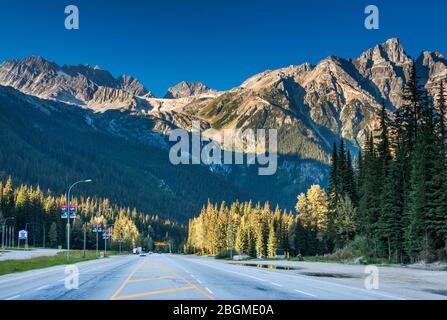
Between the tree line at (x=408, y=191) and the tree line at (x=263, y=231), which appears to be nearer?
the tree line at (x=408, y=191)

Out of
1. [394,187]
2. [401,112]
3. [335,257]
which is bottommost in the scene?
[335,257]

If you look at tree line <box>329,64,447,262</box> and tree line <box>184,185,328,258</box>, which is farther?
tree line <box>184,185,328,258</box>

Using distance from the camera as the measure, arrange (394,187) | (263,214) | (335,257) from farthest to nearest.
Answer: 1. (263,214)
2. (335,257)
3. (394,187)

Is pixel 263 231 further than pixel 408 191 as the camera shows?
Yes

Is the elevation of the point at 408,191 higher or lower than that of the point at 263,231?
higher
